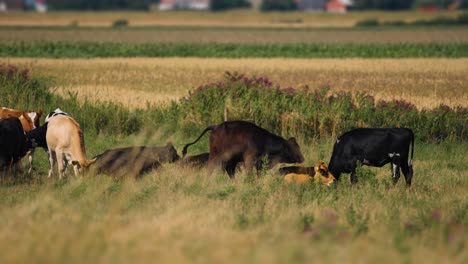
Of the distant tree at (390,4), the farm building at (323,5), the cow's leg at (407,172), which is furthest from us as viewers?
the farm building at (323,5)

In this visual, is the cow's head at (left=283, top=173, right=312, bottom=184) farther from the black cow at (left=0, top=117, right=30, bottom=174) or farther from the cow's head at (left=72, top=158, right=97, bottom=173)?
the black cow at (left=0, top=117, right=30, bottom=174)

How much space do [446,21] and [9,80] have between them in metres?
99.8

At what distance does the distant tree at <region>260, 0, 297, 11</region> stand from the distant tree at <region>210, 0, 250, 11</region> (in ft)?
30.8

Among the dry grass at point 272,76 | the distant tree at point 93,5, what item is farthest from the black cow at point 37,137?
the distant tree at point 93,5

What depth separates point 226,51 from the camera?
2562 inches

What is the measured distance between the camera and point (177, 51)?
63188mm

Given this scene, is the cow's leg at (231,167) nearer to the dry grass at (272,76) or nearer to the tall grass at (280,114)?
the tall grass at (280,114)

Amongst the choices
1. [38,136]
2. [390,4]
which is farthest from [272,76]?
[390,4]

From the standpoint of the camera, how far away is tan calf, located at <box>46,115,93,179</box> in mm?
15539

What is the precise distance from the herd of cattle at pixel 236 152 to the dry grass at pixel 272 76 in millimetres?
9873

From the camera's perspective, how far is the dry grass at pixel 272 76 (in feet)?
101

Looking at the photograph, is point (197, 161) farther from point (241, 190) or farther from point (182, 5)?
point (182, 5)

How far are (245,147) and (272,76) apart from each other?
26.5m

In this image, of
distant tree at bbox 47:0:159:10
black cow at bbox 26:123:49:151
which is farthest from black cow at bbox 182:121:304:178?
distant tree at bbox 47:0:159:10
